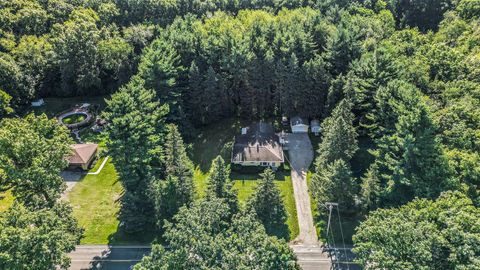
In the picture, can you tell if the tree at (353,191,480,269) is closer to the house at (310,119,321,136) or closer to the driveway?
the driveway

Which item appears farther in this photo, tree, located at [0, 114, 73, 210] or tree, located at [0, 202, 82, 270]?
tree, located at [0, 114, 73, 210]

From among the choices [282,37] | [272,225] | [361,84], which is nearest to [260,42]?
[282,37]

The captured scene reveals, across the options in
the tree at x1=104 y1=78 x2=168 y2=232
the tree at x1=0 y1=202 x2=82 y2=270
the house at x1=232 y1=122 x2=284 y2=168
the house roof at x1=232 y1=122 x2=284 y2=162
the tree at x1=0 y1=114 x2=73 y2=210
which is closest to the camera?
the tree at x1=0 y1=202 x2=82 y2=270

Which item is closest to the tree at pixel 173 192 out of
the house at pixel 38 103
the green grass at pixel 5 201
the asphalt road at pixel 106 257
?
the asphalt road at pixel 106 257

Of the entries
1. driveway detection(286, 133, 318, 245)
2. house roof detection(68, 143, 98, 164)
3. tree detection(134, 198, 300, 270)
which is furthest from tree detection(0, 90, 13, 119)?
driveway detection(286, 133, 318, 245)

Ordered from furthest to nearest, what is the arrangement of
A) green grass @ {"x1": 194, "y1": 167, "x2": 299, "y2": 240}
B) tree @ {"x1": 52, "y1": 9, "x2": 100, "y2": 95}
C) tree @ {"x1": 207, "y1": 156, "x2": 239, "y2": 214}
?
1. tree @ {"x1": 52, "y1": 9, "x2": 100, "y2": 95}
2. green grass @ {"x1": 194, "y1": 167, "x2": 299, "y2": 240}
3. tree @ {"x1": 207, "y1": 156, "x2": 239, "y2": 214}

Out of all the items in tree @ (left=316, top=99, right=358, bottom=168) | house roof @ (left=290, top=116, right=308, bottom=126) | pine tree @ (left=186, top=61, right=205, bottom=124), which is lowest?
tree @ (left=316, top=99, right=358, bottom=168)

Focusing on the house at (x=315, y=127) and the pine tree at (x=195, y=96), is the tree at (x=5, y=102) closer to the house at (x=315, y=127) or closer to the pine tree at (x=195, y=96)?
the pine tree at (x=195, y=96)
